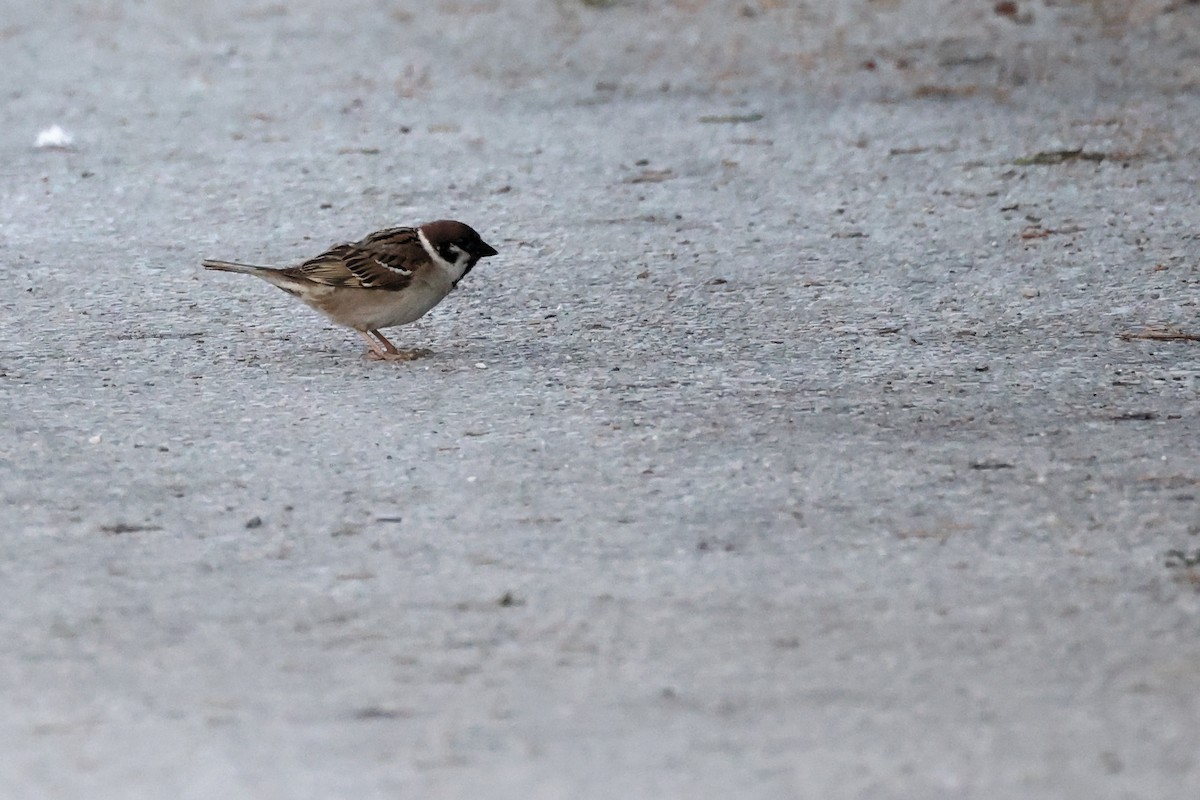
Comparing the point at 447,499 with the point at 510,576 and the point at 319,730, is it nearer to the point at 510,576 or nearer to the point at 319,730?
the point at 510,576

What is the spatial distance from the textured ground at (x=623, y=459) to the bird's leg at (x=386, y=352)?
0.31 feet

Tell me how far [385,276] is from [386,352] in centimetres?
36

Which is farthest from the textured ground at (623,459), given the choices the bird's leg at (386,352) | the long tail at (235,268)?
the long tail at (235,268)

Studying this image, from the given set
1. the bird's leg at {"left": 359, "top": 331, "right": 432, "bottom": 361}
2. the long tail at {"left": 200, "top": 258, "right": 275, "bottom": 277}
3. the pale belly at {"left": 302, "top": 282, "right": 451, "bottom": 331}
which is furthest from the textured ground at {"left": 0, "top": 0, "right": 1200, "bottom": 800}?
the long tail at {"left": 200, "top": 258, "right": 275, "bottom": 277}

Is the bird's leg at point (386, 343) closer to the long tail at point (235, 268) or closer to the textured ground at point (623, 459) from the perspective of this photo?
the textured ground at point (623, 459)

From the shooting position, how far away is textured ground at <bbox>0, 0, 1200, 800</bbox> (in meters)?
4.07

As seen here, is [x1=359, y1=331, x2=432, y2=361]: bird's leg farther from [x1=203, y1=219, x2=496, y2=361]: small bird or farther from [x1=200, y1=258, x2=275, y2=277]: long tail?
[x1=200, y1=258, x2=275, y2=277]: long tail

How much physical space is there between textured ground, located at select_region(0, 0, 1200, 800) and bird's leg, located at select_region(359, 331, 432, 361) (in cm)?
9

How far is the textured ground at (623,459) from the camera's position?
13.4 ft

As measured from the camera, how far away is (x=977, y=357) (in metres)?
7.34

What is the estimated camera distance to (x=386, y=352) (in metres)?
7.56

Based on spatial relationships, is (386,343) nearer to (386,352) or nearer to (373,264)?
(386,352)

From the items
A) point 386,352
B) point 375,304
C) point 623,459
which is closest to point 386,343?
point 386,352

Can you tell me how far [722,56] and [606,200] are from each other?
15.1 ft
